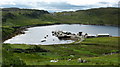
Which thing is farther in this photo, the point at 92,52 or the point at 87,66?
the point at 92,52

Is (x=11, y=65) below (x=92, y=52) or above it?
above

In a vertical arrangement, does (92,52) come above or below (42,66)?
below

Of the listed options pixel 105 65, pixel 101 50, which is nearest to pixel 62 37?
pixel 101 50

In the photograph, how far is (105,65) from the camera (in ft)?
145

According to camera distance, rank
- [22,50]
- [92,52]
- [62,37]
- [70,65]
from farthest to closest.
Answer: [62,37] → [92,52] → [22,50] → [70,65]

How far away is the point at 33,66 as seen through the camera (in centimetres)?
4228

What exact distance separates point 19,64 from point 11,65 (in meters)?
1.81

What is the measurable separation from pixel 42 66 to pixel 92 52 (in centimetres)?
5390

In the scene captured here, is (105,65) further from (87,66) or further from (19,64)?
(19,64)

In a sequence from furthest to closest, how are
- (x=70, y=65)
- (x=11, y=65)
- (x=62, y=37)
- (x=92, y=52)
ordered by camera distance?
(x=62, y=37), (x=92, y=52), (x=70, y=65), (x=11, y=65)

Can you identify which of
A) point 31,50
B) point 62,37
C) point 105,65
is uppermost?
point 105,65

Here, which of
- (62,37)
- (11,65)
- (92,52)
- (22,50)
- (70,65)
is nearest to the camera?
(11,65)

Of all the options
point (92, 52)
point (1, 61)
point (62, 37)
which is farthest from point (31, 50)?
point (62, 37)

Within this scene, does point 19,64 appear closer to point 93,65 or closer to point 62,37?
point 93,65
